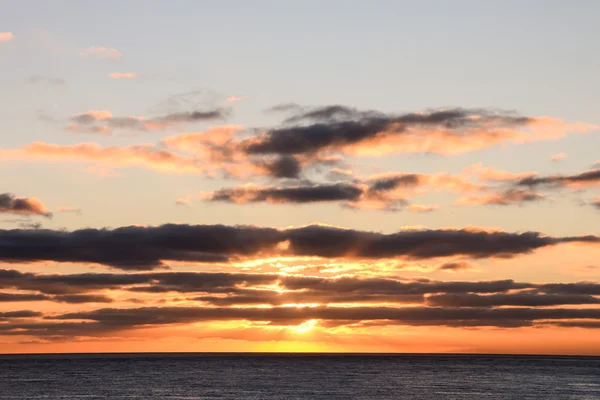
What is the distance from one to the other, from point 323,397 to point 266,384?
45.1 m

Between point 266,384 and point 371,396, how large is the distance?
45.0 m

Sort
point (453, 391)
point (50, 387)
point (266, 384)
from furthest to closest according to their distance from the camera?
point (266, 384) < point (50, 387) < point (453, 391)

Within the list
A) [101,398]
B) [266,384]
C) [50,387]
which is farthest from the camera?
[266,384]

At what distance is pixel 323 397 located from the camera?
15150cm

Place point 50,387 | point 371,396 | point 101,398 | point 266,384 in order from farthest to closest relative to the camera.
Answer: point 266,384 → point 50,387 → point 371,396 → point 101,398

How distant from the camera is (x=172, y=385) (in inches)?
7234

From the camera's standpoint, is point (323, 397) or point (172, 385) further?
point (172, 385)

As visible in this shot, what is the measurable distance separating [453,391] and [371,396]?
846 inches

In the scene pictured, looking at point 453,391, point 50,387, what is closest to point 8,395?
point 50,387

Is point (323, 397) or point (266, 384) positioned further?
point (266, 384)

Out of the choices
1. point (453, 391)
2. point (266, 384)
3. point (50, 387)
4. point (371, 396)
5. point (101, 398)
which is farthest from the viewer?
point (266, 384)

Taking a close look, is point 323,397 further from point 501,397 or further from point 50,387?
point 50,387

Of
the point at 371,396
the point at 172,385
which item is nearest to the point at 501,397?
the point at 371,396

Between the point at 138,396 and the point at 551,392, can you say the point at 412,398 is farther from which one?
the point at 138,396
